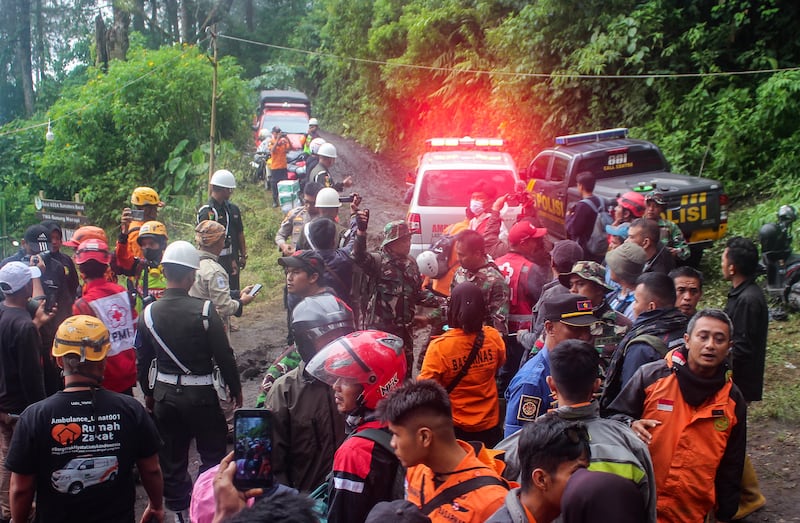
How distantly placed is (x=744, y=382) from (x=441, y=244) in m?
2.84

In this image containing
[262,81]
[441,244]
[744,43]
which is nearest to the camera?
[441,244]

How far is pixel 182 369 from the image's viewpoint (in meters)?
4.86

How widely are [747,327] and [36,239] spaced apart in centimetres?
585

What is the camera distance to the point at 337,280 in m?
6.21

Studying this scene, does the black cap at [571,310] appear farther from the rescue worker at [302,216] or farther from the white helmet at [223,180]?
the white helmet at [223,180]

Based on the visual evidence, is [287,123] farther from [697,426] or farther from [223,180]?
[697,426]

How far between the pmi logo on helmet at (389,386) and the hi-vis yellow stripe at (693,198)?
752 centimetres

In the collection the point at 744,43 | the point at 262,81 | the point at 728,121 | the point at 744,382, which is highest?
the point at 262,81

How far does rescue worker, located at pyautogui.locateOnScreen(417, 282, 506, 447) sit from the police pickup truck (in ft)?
18.5

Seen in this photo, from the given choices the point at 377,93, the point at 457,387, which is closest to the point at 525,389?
the point at 457,387

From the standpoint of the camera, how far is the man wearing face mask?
24.0ft

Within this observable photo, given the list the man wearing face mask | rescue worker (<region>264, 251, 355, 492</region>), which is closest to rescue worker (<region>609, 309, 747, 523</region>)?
rescue worker (<region>264, 251, 355, 492</region>)

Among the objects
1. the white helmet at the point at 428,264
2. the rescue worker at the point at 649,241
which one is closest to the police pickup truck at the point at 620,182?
the rescue worker at the point at 649,241

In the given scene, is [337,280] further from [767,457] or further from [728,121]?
[728,121]
